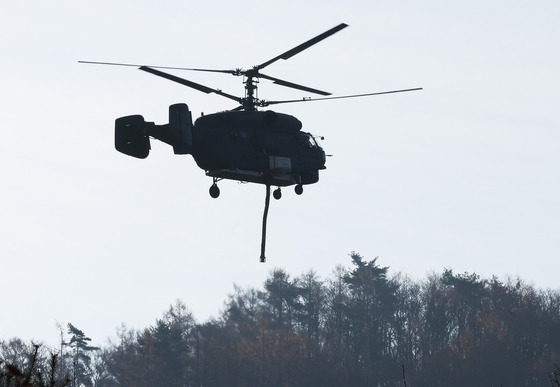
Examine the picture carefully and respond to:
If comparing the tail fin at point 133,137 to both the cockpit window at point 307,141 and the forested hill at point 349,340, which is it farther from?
the forested hill at point 349,340

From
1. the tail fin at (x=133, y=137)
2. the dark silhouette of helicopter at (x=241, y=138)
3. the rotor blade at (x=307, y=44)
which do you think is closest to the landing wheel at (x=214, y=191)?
the dark silhouette of helicopter at (x=241, y=138)

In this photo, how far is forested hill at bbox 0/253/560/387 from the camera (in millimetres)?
115438

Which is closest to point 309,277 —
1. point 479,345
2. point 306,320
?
point 306,320

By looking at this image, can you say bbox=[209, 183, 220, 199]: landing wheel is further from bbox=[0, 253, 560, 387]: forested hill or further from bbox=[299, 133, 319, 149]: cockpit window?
bbox=[0, 253, 560, 387]: forested hill

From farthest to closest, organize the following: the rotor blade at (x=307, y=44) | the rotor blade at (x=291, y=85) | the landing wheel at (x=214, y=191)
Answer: the rotor blade at (x=291, y=85)
the landing wheel at (x=214, y=191)
the rotor blade at (x=307, y=44)

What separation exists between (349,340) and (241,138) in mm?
95760

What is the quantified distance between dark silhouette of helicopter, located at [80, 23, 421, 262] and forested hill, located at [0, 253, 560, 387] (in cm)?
7312

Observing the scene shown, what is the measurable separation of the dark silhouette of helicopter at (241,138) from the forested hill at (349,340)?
2879 inches

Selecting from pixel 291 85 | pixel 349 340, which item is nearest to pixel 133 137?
pixel 291 85

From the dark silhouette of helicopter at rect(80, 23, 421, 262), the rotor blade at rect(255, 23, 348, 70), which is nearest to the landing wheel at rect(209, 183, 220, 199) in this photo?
the dark silhouette of helicopter at rect(80, 23, 421, 262)

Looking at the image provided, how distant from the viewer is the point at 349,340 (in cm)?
13112

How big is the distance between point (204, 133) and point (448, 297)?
9795cm

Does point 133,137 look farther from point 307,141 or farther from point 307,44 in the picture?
point 307,141

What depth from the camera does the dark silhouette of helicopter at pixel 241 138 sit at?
36.5 meters
